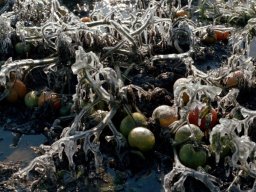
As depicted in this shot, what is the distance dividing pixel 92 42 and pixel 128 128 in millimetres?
1679

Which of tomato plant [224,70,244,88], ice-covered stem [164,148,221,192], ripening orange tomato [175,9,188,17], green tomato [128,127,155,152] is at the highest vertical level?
ripening orange tomato [175,9,188,17]

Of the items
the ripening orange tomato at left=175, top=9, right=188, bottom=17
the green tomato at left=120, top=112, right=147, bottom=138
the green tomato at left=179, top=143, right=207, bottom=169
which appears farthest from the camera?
the ripening orange tomato at left=175, top=9, right=188, bottom=17

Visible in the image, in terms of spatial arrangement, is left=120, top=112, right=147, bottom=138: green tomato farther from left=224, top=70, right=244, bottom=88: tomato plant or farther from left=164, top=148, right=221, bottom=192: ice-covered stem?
left=224, top=70, right=244, bottom=88: tomato plant

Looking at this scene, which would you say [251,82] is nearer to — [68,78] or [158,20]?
[158,20]

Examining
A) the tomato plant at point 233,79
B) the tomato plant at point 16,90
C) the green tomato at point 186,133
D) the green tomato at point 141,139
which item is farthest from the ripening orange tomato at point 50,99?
the tomato plant at point 233,79

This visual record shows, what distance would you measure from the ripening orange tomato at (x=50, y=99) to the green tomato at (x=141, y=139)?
114 cm

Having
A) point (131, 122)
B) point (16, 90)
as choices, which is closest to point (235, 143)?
point (131, 122)

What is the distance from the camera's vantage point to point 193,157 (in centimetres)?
474

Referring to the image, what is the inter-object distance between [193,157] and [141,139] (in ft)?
1.80

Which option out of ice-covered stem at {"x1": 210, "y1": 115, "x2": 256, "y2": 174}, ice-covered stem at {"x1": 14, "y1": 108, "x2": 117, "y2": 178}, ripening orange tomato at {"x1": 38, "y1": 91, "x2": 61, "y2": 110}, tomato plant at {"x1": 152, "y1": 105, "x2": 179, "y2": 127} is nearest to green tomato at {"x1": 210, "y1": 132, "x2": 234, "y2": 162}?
ice-covered stem at {"x1": 210, "y1": 115, "x2": 256, "y2": 174}

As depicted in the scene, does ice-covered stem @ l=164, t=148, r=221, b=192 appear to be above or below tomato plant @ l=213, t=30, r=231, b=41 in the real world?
below

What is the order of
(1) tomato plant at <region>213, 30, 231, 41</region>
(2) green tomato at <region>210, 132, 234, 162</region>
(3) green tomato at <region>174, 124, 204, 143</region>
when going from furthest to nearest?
(1) tomato plant at <region>213, 30, 231, 41</region>
(3) green tomato at <region>174, 124, 204, 143</region>
(2) green tomato at <region>210, 132, 234, 162</region>

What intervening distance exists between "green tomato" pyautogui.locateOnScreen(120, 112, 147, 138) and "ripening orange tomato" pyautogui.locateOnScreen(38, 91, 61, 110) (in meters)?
0.95

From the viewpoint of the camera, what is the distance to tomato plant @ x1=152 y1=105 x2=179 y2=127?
5.18m
